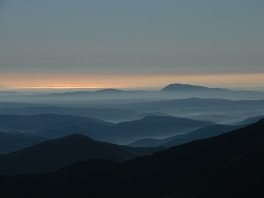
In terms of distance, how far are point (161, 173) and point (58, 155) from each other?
220 feet

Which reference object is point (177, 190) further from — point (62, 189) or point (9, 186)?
point (9, 186)

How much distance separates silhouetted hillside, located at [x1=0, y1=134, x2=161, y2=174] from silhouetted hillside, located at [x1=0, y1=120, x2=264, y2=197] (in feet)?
152

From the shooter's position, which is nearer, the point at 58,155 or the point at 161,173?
the point at 161,173

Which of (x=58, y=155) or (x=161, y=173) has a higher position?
(x=161, y=173)

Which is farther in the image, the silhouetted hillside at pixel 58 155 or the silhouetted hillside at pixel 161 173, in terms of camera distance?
the silhouetted hillside at pixel 58 155

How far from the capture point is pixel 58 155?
5413 inches

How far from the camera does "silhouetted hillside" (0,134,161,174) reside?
12753 cm

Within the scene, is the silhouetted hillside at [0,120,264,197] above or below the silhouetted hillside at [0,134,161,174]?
above

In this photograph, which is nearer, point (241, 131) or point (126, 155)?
point (241, 131)

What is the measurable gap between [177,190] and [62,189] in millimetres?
17800

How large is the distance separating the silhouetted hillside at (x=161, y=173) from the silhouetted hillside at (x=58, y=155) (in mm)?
46468

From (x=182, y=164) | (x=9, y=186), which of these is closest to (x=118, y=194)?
(x=182, y=164)

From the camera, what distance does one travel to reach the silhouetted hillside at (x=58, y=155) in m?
128

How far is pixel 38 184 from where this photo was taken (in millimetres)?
76938
